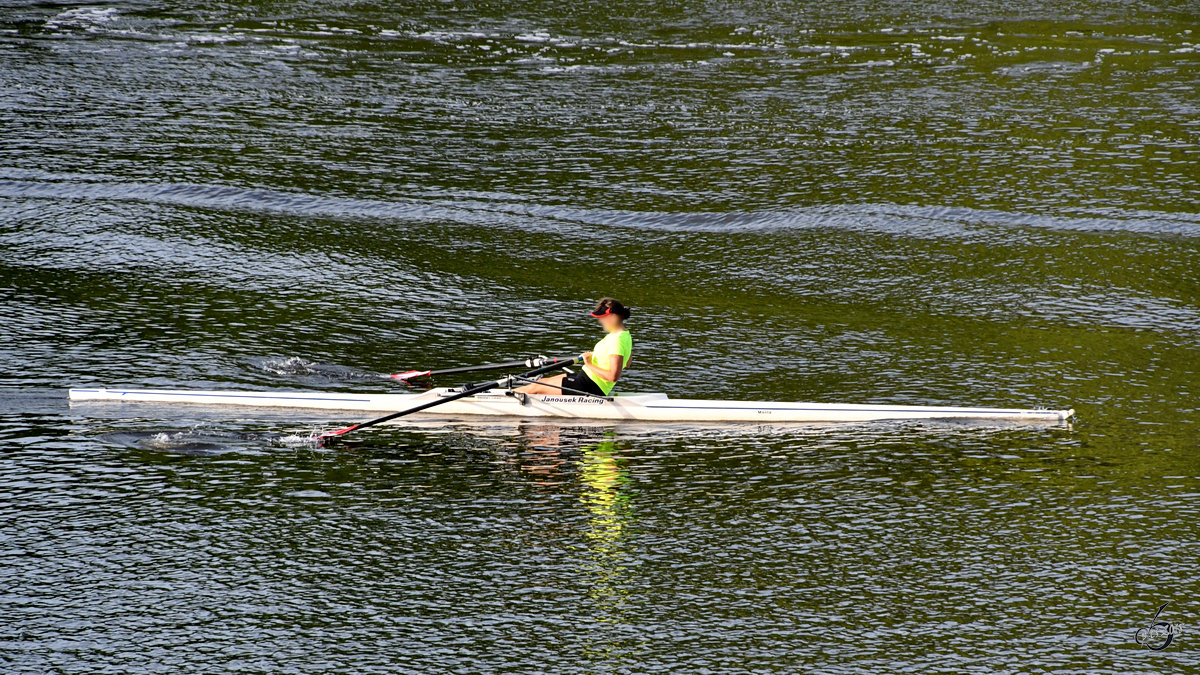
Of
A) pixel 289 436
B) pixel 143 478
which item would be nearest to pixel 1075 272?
pixel 289 436

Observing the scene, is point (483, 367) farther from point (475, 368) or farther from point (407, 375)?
point (407, 375)

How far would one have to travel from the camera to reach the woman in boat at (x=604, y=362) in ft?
41.9

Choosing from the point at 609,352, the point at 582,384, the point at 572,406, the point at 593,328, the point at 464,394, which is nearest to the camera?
the point at 464,394

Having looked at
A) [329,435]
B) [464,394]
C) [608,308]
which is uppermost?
[608,308]

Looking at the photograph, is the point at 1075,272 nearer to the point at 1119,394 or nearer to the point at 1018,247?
the point at 1018,247

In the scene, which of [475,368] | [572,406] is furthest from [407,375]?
[572,406]

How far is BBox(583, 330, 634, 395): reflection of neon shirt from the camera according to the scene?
1282 cm

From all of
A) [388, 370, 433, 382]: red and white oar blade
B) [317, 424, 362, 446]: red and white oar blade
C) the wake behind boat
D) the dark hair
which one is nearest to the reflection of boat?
the wake behind boat

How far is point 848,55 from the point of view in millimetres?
29141

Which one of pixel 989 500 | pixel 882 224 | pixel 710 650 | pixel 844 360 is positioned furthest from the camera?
pixel 882 224

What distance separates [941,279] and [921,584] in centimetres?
882

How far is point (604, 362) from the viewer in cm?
1289

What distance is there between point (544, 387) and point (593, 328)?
117 inches

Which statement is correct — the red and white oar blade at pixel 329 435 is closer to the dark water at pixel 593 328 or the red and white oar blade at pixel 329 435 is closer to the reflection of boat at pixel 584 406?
the dark water at pixel 593 328
